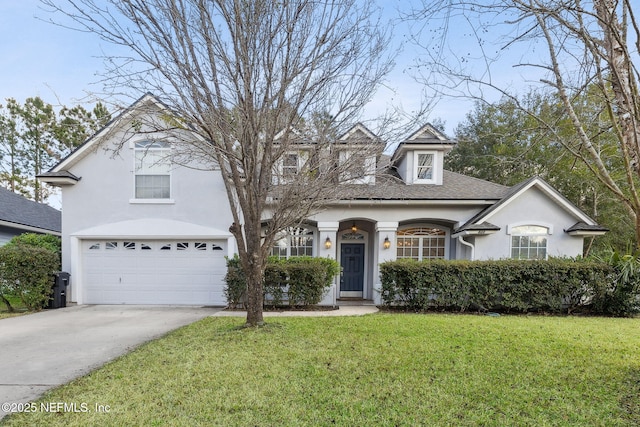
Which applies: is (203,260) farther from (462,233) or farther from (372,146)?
(462,233)

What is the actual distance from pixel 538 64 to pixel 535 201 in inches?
314

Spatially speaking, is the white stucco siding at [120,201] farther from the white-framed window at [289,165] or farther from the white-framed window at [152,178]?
the white-framed window at [289,165]

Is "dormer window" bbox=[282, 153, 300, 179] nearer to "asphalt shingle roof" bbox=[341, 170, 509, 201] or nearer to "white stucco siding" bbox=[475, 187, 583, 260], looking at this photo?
"asphalt shingle roof" bbox=[341, 170, 509, 201]

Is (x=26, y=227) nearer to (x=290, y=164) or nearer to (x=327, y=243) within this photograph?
(x=327, y=243)

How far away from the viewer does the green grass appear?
10.9 ft

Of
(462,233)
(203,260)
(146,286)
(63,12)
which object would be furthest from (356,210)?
(63,12)

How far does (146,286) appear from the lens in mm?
10406

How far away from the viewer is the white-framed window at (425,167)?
37.7 feet

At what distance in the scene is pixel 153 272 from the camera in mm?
10484

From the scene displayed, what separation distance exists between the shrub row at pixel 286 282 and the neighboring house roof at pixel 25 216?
11077mm

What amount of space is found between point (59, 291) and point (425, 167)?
1304 centimetres

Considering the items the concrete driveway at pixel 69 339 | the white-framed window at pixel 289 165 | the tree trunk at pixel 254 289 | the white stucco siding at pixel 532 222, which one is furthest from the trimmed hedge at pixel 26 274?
the white stucco siding at pixel 532 222

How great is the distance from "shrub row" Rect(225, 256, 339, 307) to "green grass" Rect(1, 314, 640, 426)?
269cm

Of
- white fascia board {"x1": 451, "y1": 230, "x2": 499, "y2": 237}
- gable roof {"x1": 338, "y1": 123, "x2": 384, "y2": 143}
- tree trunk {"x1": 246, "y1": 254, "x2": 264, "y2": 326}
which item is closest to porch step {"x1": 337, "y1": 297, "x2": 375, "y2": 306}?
white fascia board {"x1": 451, "y1": 230, "x2": 499, "y2": 237}
